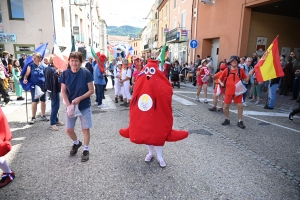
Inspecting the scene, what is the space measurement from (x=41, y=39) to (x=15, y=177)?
15.2 metres

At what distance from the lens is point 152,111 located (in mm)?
2975

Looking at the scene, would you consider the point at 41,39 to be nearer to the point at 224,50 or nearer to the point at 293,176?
the point at 224,50

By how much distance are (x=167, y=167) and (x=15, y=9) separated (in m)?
17.2

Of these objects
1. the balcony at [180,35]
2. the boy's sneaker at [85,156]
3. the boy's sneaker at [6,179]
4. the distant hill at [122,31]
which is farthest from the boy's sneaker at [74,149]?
the distant hill at [122,31]

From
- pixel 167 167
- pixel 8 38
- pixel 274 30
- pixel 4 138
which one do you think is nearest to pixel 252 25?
pixel 274 30

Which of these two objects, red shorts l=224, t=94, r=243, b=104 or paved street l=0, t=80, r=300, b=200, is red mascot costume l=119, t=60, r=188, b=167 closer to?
paved street l=0, t=80, r=300, b=200

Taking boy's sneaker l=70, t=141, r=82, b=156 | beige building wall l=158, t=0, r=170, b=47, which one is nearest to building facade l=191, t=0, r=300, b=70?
boy's sneaker l=70, t=141, r=82, b=156

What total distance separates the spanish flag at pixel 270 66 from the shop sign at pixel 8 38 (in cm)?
1644

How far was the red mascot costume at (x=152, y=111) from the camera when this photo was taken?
297 centimetres

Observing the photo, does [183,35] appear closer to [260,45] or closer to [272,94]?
[260,45]

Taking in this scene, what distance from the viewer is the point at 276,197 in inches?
100

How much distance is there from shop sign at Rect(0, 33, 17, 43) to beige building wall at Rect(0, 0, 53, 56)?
21 centimetres

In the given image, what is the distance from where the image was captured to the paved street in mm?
2592

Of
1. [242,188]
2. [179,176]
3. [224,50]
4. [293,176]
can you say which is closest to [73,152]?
[179,176]
